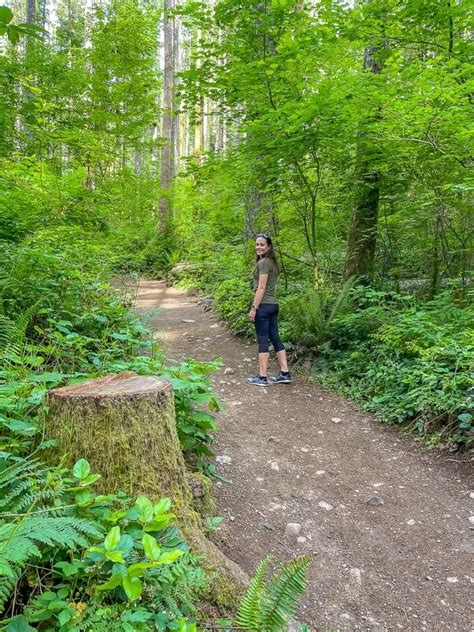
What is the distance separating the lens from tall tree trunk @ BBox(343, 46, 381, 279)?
23.4ft

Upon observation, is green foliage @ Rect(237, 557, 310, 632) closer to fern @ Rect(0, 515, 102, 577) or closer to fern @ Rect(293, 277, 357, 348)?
fern @ Rect(0, 515, 102, 577)

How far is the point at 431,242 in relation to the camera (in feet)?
23.7

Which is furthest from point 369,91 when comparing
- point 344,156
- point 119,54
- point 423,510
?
point 119,54

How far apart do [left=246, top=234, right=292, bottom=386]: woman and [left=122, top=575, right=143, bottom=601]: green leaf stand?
15.1 ft

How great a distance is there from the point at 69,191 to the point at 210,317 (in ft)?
13.5

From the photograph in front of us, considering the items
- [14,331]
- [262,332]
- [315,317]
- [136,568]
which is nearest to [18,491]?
[136,568]

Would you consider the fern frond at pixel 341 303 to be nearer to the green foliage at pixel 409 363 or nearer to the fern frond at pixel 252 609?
the green foliage at pixel 409 363

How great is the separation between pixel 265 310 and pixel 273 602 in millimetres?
4684

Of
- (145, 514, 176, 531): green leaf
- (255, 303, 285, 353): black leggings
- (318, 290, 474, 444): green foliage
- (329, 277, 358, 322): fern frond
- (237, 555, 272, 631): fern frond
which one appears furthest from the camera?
(329, 277, 358, 322): fern frond

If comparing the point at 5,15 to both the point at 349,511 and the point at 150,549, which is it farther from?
the point at 349,511

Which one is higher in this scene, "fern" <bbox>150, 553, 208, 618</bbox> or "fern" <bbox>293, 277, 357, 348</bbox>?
"fern" <bbox>293, 277, 357, 348</bbox>

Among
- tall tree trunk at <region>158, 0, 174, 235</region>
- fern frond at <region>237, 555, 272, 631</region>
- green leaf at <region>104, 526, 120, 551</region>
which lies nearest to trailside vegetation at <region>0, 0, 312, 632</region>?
green leaf at <region>104, 526, 120, 551</region>

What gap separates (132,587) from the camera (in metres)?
1.46

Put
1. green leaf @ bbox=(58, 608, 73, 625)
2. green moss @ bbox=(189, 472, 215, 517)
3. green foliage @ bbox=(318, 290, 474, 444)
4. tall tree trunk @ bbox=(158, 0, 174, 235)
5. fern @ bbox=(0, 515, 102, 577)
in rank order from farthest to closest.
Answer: tall tree trunk @ bbox=(158, 0, 174, 235)
green foliage @ bbox=(318, 290, 474, 444)
green moss @ bbox=(189, 472, 215, 517)
green leaf @ bbox=(58, 608, 73, 625)
fern @ bbox=(0, 515, 102, 577)
